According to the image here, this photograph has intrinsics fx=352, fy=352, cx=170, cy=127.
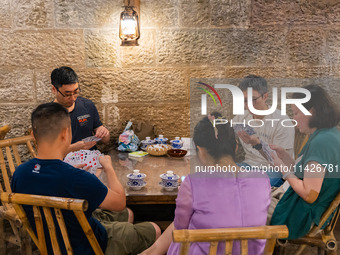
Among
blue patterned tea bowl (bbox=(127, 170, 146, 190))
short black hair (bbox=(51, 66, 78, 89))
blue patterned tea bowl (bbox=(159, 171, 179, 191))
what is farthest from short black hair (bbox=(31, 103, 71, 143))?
short black hair (bbox=(51, 66, 78, 89))

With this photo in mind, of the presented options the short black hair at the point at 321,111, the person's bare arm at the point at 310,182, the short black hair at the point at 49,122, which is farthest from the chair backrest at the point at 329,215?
the short black hair at the point at 49,122

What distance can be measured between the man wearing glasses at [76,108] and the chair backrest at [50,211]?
3.66ft

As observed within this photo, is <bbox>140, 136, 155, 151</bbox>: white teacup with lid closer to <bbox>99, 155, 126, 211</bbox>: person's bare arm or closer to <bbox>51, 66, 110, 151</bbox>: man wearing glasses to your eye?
<bbox>51, 66, 110, 151</bbox>: man wearing glasses

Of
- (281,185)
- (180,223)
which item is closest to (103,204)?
(180,223)

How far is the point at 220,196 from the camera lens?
4.76 feet

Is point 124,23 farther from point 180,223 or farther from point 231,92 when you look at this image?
point 180,223

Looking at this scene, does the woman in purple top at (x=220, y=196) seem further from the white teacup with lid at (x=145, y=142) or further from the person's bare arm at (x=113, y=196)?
the white teacup with lid at (x=145, y=142)

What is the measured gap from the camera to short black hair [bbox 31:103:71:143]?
63.6 inches

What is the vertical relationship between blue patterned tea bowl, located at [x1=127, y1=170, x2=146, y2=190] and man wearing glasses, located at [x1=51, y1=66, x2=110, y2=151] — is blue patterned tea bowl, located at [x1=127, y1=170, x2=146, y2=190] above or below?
below

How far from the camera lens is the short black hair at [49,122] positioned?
1.62 meters

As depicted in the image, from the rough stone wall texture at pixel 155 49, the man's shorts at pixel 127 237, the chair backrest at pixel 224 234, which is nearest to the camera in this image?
the chair backrest at pixel 224 234

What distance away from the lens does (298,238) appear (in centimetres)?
195

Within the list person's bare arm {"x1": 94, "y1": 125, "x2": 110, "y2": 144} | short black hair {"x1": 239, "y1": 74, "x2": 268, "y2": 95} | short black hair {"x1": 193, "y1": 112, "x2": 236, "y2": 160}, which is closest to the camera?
short black hair {"x1": 193, "y1": 112, "x2": 236, "y2": 160}

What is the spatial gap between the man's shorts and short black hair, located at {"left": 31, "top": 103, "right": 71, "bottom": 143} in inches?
23.7
